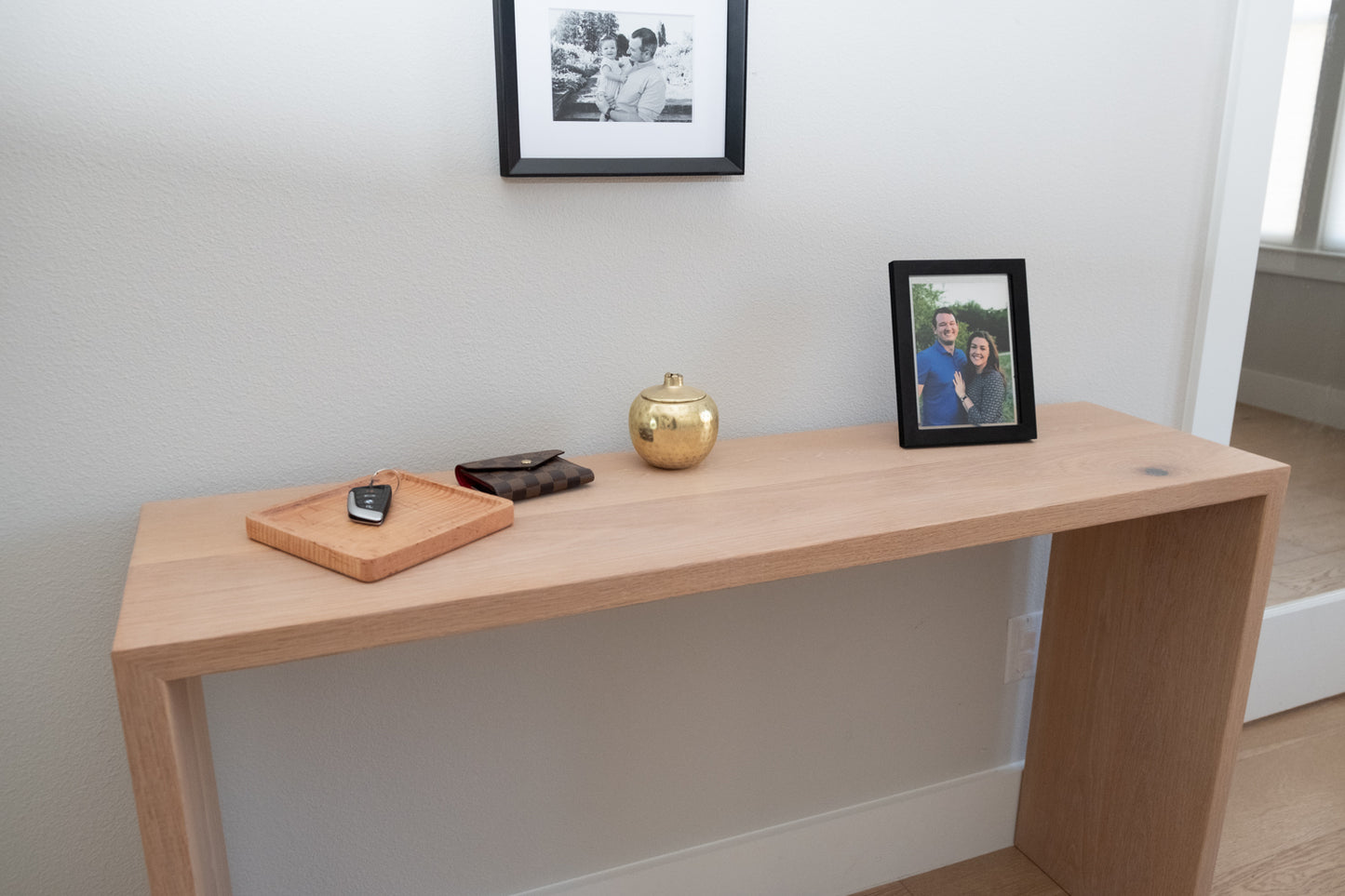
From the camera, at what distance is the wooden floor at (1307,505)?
1957mm

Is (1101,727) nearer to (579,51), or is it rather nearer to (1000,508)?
(1000,508)

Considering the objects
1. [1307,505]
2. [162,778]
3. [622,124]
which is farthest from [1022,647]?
[162,778]

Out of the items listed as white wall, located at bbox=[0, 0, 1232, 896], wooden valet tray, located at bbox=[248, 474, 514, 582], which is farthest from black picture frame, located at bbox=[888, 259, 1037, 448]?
wooden valet tray, located at bbox=[248, 474, 514, 582]

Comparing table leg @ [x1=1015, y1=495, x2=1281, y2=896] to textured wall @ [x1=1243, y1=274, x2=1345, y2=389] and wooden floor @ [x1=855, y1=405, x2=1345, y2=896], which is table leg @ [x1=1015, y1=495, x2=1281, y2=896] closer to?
wooden floor @ [x1=855, y1=405, x2=1345, y2=896]

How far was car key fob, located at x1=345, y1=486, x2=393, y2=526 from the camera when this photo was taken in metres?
1.04

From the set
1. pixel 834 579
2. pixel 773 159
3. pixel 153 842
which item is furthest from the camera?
pixel 834 579

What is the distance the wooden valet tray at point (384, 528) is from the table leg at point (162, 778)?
0.57ft

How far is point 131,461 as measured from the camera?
1.17 meters

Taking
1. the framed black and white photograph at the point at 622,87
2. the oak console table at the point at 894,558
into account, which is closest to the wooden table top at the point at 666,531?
the oak console table at the point at 894,558

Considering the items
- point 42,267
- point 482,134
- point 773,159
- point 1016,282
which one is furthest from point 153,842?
point 1016,282

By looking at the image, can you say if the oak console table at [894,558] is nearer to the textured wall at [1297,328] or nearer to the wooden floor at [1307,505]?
the textured wall at [1297,328]

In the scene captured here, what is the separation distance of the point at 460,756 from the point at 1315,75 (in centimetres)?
185

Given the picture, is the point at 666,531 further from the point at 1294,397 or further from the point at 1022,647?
the point at 1294,397

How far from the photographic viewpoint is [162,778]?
0.86 metres
